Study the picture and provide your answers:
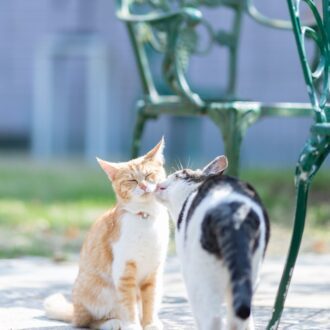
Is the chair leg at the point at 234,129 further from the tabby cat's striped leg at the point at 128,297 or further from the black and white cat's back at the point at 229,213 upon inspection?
Result: the black and white cat's back at the point at 229,213

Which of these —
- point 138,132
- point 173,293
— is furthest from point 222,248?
point 138,132

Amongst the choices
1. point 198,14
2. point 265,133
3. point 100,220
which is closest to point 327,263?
point 198,14

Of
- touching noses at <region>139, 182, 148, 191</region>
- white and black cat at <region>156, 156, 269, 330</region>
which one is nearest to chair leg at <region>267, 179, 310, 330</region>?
white and black cat at <region>156, 156, 269, 330</region>

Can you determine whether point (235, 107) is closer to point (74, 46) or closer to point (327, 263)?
point (327, 263)

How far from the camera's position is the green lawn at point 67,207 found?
18.7ft

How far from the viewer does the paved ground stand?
3.56 m

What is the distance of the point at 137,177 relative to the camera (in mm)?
3445

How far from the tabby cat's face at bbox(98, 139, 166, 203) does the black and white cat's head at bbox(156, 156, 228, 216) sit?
0.31 ft

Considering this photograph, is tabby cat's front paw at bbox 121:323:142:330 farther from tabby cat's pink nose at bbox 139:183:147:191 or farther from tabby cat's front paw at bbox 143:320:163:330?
tabby cat's pink nose at bbox 139:183:147:191

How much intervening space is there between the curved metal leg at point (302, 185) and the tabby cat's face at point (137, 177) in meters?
0.59

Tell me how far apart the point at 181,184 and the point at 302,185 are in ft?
1.48

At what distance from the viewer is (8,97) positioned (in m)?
13.0

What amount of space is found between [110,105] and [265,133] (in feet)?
6.53

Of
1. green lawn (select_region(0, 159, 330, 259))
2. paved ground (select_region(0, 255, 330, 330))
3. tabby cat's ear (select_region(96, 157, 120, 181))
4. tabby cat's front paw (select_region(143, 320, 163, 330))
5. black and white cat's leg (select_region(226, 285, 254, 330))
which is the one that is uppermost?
tabby cat's ear (select_region(96, 157, 120, 181))
